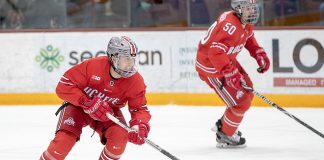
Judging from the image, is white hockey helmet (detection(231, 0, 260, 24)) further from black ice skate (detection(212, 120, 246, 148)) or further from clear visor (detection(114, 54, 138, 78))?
clear visor (detection(114, 54, 138, 78))

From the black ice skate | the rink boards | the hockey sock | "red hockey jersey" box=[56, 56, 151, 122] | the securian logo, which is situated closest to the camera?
the hockey sock

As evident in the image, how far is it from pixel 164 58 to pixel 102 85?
14.2ft

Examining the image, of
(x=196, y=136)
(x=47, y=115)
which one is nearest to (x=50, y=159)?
(x=196, y=136)

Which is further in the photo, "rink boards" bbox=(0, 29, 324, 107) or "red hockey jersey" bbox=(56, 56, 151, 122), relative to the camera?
"rink boards" bbox=(0, 29, 324, 107)

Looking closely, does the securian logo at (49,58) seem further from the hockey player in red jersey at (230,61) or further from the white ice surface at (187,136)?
the hockey player in red jersey at (230,61)

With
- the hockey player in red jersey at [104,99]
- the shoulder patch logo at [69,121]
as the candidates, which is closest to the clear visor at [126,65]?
the hockey player in red jersey at [104,99]

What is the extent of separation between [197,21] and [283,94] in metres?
1.27

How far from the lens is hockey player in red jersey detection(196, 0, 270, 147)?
6.79 metres

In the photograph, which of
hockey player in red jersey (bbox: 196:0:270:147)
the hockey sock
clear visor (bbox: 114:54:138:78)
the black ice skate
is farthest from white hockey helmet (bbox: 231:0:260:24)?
the hockey sock

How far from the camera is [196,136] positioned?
772 centimetres

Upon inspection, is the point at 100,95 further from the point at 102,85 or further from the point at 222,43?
the point at 222,43

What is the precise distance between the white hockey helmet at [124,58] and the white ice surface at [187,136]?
4.96 feet

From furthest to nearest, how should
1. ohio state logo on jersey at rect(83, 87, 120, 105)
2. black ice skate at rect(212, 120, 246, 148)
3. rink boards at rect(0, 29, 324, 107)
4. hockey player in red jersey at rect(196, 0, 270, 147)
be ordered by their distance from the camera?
rink boards at rect(0, 29, 324, 107) < black ice skate at rect(212, 120, 246, 148) < hockey player in red jersey at rect(196, 0, 270, 147) < ohio state logo on jersey at rect(83, 87, 120, 105)

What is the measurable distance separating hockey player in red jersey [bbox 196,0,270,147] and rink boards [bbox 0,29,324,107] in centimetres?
201
